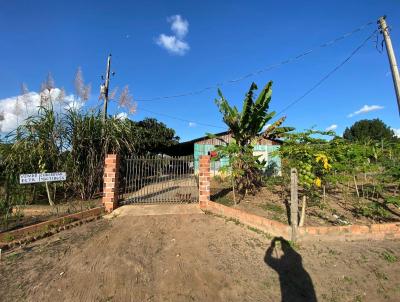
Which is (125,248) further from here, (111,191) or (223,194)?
(223,194)

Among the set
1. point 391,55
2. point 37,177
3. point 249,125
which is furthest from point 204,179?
point 391,55

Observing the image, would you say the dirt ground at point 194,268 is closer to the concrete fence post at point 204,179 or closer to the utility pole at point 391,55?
the concrete fence post at point 204,179

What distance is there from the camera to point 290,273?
14.8ft

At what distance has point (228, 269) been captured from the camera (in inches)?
181

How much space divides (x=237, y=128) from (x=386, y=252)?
5.71m

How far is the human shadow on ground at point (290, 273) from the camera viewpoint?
12.9ft

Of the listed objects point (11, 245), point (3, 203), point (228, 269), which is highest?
point (3, 203)

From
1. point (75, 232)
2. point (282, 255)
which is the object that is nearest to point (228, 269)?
point (282, 255)

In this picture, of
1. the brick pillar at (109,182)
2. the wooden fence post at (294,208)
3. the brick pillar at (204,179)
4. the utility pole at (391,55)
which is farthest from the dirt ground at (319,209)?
the brick pillar at (109,182)

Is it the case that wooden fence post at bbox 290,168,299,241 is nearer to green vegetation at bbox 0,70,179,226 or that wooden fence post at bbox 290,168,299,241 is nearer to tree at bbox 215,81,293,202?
tree at bbox 215,81,293,202

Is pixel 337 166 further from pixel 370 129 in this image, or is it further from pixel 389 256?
pixel 370 129

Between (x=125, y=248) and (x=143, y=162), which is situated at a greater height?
(x=143, y=162)

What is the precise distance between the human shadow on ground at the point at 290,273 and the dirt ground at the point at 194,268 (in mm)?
15

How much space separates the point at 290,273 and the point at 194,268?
5.51ft
